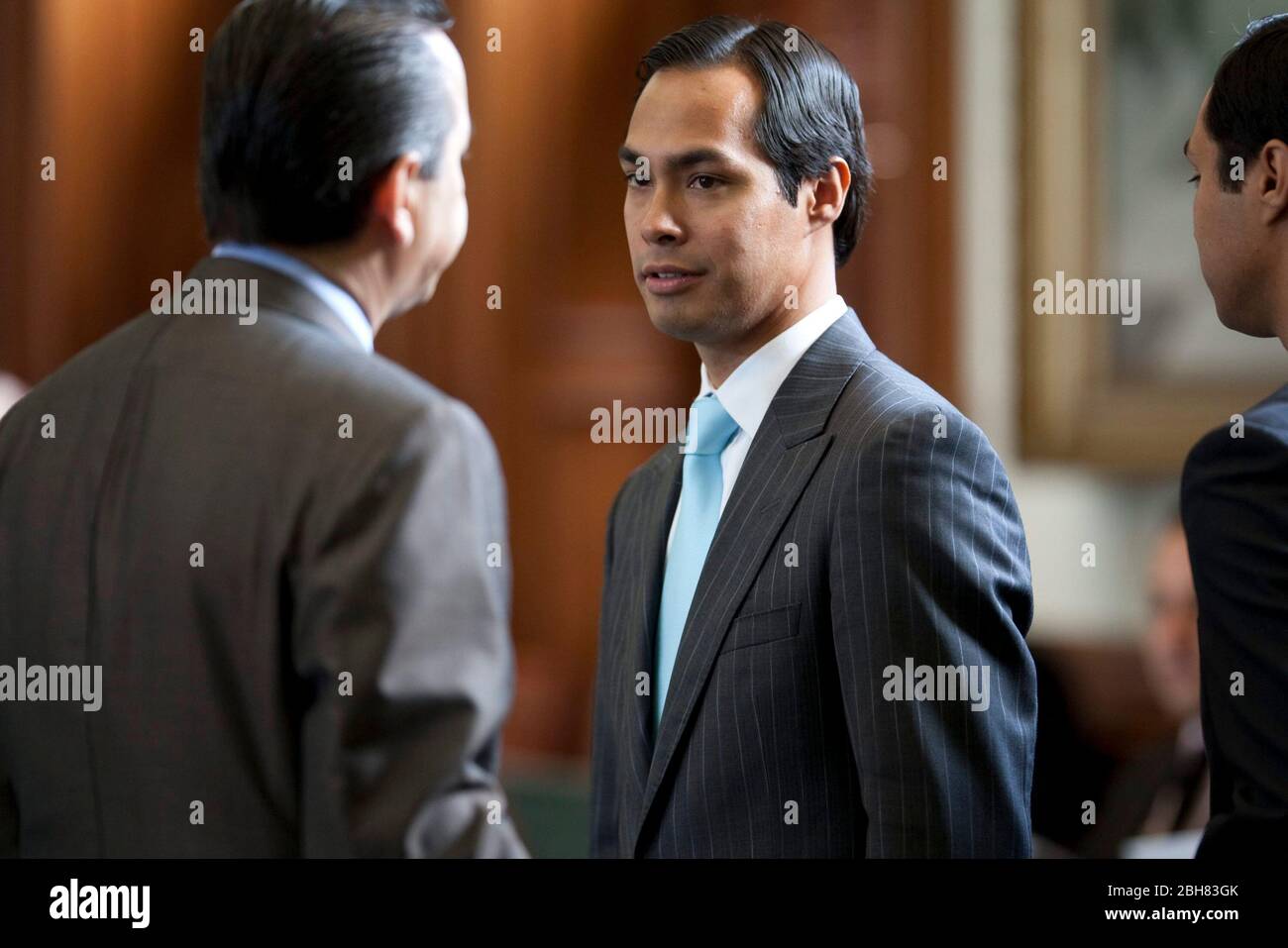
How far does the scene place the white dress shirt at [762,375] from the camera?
135 centimetres

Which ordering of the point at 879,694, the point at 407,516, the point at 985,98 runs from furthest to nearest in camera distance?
the point at 985,98 → the point at 879,694 → the point at 407,516

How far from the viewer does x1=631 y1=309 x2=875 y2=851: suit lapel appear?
50.1 inches

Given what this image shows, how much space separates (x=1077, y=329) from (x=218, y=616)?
2673 millimetres

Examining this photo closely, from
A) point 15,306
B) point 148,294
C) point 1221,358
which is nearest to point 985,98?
point 1221,358

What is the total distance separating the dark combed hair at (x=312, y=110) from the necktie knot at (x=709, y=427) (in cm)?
37

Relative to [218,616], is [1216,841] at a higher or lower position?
lower

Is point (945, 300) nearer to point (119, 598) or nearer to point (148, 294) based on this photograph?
point (148, 294)

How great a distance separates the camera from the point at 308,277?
3.73ft

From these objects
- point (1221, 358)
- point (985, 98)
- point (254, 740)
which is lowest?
point (254, 740)

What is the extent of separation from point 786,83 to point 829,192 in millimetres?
105

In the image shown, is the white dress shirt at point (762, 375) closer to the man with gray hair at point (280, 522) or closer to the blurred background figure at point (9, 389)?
the man with gray hair at point (280, 522)

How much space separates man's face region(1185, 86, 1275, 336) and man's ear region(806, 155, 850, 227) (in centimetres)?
30
